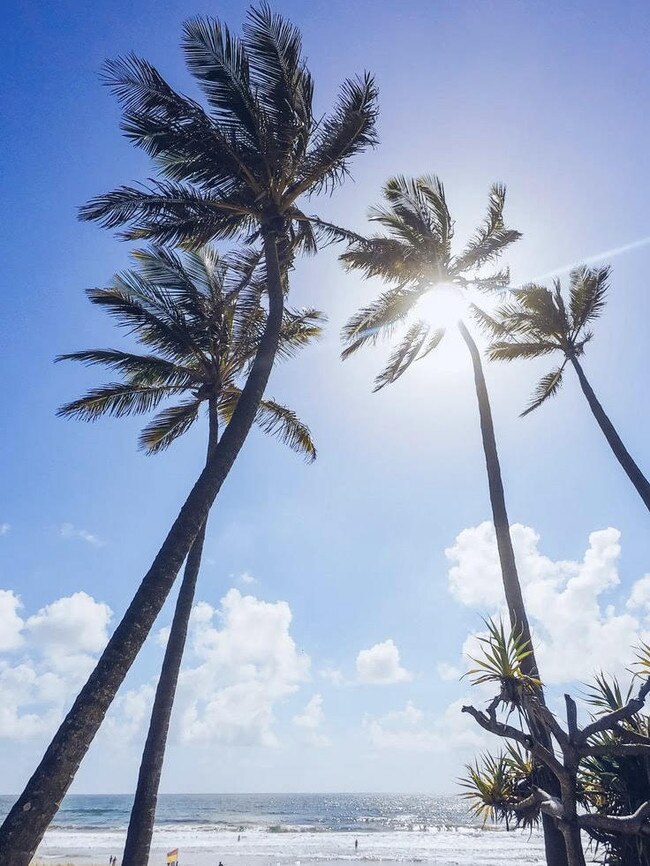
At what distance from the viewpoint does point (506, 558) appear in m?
10.5

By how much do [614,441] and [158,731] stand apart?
41.3 feet

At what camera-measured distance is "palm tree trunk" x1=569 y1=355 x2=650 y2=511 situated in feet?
42.5

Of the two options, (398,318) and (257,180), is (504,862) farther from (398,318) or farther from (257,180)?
(257,180)

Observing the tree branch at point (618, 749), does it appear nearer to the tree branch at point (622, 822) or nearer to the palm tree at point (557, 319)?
the tree branch at point (622, 822)

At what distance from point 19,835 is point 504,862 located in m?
37.5

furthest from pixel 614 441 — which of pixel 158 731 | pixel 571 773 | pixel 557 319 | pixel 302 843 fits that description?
pixel 302 843

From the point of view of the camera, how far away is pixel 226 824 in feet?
205

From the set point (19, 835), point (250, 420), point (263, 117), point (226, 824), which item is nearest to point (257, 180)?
point (263, 117)

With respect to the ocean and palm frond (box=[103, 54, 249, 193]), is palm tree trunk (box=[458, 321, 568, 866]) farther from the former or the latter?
the ocean

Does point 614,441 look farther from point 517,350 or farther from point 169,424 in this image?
point 169,424

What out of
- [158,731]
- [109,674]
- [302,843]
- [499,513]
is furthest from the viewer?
[302,843]

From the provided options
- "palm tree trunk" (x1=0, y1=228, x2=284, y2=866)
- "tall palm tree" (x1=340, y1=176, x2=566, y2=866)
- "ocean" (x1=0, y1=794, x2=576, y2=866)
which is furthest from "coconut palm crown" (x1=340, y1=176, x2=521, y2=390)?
"ocean" (x1=0, y1=794, x2=576, y2=866)

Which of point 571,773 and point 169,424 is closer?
point 571,773

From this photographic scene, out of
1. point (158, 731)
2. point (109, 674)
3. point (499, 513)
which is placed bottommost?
point (158, 731)
